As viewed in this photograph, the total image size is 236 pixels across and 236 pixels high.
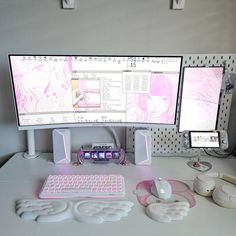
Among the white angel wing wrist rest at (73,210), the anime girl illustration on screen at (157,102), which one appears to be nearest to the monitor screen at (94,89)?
the anime girl illustration on screen at (157,102)

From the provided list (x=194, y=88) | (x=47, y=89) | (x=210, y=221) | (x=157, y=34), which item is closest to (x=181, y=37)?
(x=157, y=34)

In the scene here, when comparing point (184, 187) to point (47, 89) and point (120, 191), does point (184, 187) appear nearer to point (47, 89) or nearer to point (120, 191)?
point (120, 191)

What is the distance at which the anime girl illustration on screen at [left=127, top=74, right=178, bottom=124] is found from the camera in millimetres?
1072

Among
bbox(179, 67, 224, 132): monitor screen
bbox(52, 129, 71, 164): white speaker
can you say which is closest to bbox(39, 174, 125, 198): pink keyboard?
bbox(52, 129, 71, 164): white speaker

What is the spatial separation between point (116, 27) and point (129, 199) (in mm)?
796

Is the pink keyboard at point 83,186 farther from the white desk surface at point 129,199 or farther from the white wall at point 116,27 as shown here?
the white wall at point 116,27

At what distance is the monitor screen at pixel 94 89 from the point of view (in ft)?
3.44

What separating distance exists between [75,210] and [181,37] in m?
0.92

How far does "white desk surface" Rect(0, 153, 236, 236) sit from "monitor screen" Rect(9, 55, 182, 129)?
207mm

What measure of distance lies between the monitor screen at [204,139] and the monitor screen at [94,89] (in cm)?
Answer: 12

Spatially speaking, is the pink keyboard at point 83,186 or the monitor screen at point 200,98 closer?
the pink keyboard at point 83,186

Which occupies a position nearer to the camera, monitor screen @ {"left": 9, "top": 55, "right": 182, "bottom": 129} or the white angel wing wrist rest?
the white angel wing wrist rest

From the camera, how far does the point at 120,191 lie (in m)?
0.91

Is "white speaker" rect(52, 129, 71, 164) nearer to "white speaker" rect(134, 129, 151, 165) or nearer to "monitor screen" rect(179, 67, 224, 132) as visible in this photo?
"white speaker" rect(134, 129, 151, 165)
